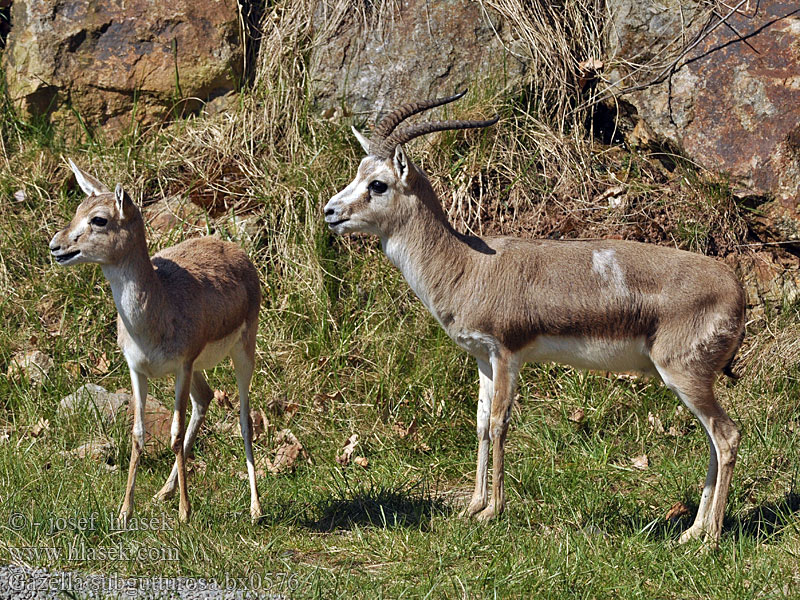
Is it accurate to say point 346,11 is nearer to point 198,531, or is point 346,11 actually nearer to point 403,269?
point 403,269

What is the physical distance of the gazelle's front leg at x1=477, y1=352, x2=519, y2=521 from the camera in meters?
5.52

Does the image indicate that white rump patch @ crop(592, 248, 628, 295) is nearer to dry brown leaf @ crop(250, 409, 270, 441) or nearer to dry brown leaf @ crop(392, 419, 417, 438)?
dry brown leaf @ crop(392, 419, 417, 438)

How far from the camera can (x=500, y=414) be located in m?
5.59

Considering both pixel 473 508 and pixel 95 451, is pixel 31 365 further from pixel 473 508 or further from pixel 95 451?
pixel 473 508

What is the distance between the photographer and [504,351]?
18.1ft

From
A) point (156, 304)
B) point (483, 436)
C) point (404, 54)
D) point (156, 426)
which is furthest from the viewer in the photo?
point (404, 54)

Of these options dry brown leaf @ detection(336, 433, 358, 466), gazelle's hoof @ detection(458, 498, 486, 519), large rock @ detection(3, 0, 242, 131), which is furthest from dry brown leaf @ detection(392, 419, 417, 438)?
large rock @ detection(3, 0, 242, 131)

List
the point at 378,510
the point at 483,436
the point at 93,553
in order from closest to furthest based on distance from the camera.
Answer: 1. the point at 93,553
2. the point at 378,510
3. the point at 483,436

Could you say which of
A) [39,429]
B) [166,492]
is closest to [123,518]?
[166,492]

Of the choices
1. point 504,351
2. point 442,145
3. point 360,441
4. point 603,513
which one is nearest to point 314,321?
point 360,441

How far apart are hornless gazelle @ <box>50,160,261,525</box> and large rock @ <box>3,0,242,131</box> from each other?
3453mm

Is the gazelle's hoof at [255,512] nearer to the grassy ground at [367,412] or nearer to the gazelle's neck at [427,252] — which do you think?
the grassy ground at [367,412]

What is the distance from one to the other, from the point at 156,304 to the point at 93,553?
53.4 inches

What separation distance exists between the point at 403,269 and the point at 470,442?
160cm
